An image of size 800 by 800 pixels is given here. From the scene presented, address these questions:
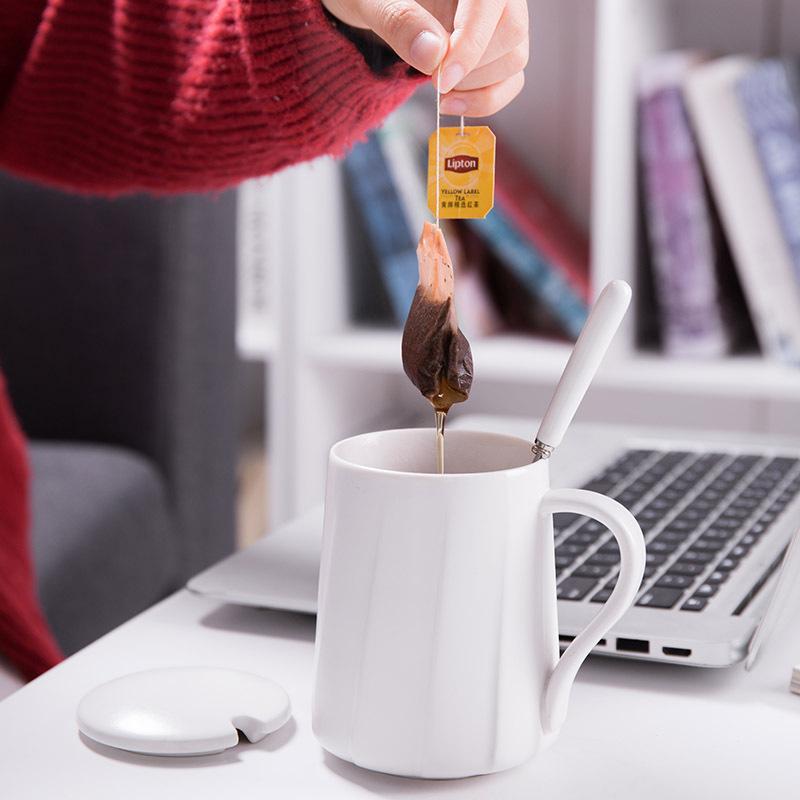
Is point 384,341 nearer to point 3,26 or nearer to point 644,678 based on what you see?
point 3,26

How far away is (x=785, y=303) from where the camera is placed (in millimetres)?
1104

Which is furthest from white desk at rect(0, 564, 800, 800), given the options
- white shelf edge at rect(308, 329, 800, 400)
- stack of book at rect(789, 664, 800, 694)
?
white shelf edge at rect(308, 329, 800, 400)

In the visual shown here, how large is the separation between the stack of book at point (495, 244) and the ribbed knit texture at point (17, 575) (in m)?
0.47

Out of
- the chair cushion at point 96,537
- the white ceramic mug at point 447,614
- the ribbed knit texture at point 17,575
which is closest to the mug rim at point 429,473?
the white ceramic mug at point 447,614

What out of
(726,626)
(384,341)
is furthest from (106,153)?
(384,341)

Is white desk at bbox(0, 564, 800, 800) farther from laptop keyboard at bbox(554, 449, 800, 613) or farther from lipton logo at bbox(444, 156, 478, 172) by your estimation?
lipton logo at bbox(444, 156, 478, 172)

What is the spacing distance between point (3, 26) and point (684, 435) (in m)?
0.54

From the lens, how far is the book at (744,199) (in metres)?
1.08

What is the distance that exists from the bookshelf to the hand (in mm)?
687

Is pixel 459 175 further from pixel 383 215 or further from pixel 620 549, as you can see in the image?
pixel 383 215

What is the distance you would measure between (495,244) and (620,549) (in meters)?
0.83

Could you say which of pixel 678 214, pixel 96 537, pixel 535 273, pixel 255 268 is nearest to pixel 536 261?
pixel 535 273

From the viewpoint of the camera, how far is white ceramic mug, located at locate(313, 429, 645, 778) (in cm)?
34

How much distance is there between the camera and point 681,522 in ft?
1.83
